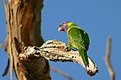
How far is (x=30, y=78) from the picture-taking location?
1664mm

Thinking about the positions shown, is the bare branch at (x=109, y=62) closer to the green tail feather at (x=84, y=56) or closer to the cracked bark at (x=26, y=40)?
the green tail feather at (x=84, y=56)

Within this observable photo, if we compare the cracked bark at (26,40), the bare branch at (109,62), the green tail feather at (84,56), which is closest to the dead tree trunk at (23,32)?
the cracked bark at (26,40)

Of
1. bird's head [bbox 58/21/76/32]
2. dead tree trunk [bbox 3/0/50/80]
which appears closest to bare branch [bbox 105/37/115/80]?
bird's head [bbox 58/21/76/32]

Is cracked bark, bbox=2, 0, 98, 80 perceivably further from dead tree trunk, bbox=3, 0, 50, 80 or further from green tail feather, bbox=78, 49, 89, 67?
green tail feather, bbox=78, 49, 89, 67

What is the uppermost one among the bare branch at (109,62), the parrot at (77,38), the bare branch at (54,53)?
the bare branch at (109,62)

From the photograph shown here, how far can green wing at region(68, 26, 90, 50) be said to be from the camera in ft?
3.95

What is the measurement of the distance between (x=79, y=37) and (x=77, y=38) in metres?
0.01

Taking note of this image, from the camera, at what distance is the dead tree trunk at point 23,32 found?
158 cm

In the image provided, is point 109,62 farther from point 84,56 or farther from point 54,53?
point 54,53

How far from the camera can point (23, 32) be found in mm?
1609

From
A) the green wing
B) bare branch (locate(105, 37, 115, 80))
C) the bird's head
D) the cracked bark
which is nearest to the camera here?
bare branch (locate(105, 37, 115, 80))

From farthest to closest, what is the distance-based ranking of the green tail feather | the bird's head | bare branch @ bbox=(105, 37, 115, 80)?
Answer: the bird's head → the green tail feather → bare branch @ bbox=(105, 37, 115, 80)

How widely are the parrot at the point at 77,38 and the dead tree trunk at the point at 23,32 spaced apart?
0.25 metres

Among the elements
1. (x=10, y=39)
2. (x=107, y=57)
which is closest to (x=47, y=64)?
(x=10, y=39)
